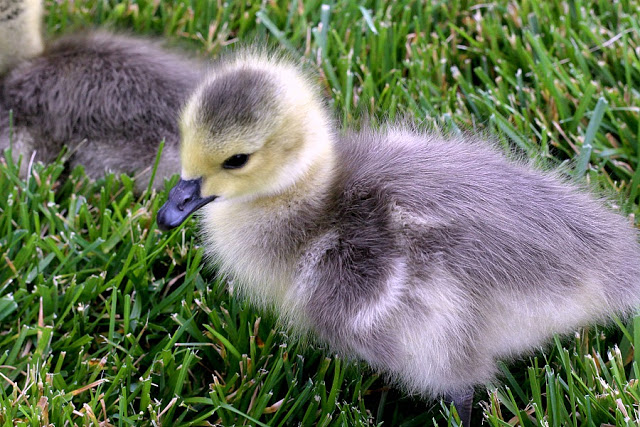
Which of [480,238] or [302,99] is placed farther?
[302,99]

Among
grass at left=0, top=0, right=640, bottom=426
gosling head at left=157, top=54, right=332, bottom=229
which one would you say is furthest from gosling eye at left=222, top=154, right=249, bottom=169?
grass at left=0, top=0, right=640, bottom=426

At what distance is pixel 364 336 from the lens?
4.40 feet

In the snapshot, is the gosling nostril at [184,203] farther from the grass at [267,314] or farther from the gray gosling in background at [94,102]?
the gray gosling in background at [94,102]

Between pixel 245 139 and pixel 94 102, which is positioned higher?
pixel 245 139

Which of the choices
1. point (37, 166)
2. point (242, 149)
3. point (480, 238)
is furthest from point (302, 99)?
point (37, 166)

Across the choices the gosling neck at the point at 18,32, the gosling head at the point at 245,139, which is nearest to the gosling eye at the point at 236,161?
the gosling head at the point at 245,139

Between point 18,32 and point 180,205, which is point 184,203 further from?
point 18,32

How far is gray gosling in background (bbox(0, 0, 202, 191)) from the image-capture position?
206 cm

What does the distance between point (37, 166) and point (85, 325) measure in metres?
0.49

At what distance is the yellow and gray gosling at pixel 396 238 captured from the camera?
4.38 feet

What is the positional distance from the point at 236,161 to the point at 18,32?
102cm

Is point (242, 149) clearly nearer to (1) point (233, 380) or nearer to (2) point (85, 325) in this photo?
(1) point (233, 380)

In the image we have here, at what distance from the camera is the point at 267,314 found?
1661 mm

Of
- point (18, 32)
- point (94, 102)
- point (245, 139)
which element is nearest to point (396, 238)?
point (245, 139)
